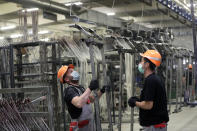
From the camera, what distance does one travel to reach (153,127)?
315cm

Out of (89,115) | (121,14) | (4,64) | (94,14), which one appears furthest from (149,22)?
(89,115)

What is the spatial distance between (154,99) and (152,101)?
0.07 metres

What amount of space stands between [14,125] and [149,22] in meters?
9.92

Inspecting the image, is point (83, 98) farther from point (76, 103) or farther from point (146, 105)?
point (146, 105)

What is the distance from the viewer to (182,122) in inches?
301

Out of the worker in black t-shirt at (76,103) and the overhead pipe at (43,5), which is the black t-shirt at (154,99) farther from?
the overhead pipe at (43,5)

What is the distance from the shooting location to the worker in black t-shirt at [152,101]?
304 centimetres

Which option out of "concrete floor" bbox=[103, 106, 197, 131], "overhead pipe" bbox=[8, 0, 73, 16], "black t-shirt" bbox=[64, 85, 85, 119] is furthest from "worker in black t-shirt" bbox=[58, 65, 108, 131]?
"overhead pipe" bbox=[8, 0, 73, 16]

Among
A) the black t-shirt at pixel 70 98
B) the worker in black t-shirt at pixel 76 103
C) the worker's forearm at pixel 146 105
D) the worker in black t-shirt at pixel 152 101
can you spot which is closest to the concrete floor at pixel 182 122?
the worker in black t-shirt at pixel 76 103

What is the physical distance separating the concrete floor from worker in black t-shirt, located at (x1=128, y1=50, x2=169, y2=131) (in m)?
3.99

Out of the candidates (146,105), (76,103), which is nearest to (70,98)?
(76,103)

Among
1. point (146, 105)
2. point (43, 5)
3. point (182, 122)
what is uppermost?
point (43, 5)

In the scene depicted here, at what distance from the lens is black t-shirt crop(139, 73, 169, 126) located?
3.03m

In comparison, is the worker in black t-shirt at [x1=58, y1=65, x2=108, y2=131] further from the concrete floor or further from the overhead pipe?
the overhead pipe
